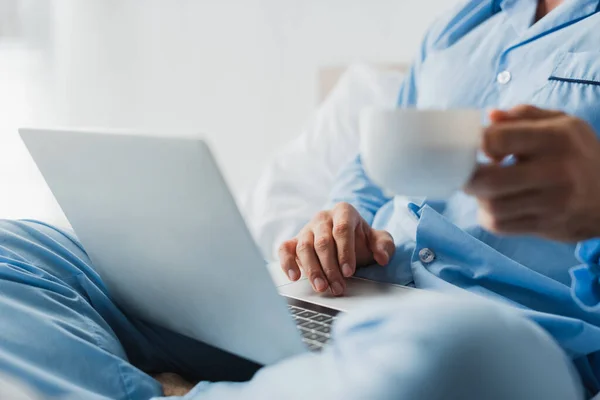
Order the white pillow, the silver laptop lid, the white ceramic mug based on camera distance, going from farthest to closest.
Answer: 1. the white pillow
2. the silver laptop lid
3. the white ceramic mug

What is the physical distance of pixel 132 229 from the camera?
2.28 feet

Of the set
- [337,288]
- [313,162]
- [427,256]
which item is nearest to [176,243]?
[337,288]

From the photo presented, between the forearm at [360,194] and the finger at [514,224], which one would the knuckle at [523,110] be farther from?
the forearm at [360,194]

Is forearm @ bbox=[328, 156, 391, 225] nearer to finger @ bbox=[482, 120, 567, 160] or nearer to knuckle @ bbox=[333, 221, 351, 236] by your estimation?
knuckle @ bbox=[333, 221, 351, 236]

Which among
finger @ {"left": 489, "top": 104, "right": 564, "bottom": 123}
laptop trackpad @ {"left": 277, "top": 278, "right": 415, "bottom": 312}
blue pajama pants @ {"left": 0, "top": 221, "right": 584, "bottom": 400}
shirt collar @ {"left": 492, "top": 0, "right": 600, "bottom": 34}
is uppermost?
finger @ {"left": 489, "top": 104, "right": 564, "bottom": 123}

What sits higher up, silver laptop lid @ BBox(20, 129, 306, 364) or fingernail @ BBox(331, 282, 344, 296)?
silver laptop lid @ BBox(20, 129, 306, 364)

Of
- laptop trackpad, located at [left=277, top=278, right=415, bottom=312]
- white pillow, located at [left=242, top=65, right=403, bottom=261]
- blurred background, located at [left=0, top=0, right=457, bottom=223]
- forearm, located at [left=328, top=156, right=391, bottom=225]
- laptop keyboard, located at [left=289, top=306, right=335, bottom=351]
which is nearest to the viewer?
laptop keyboard, located at [left=289, top=306, right=335, bottom=351]

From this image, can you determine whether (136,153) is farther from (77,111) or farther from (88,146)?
(77,111)

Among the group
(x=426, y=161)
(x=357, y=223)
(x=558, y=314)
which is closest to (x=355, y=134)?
(x=357, y=223)

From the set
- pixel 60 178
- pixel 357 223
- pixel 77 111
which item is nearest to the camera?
pixel 60 178

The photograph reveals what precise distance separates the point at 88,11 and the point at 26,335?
82.9 inches

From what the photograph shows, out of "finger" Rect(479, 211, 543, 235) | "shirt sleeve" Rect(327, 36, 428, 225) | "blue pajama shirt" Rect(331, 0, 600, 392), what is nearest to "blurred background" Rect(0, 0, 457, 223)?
"shirt sleeve" Rect(327, 36, 428, 225)

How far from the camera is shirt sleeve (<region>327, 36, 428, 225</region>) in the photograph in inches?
45.3

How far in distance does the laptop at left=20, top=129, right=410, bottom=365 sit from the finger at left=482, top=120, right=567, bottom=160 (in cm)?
21
